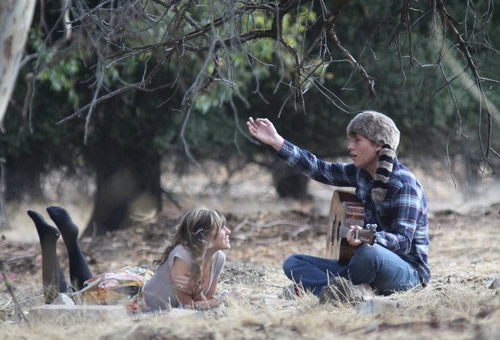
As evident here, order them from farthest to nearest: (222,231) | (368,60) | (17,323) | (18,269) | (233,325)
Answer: (368,60), (18,269), (222,231), (17,323), (233,325)

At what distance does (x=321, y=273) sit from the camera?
21.8ft

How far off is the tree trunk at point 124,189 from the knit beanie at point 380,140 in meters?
7.29

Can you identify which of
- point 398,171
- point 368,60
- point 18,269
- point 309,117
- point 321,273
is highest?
point 368,60

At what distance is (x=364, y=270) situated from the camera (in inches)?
244

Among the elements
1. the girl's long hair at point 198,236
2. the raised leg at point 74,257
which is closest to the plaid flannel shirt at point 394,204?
the girl's long hair at point 198,236

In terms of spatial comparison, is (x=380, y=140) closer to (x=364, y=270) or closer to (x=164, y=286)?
(x=364, y=270)

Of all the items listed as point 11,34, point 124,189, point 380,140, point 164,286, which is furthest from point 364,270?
point 124,189

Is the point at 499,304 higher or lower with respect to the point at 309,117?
lower

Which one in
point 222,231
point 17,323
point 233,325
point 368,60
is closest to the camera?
point 233,325

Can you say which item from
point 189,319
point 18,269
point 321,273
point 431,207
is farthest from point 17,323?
point 431,207

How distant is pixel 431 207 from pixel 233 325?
13.7m

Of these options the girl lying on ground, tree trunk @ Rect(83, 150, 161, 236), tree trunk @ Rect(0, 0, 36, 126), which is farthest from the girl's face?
tree trunk @ Rect(83, 150, 161, 236)

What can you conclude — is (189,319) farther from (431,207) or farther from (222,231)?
(431,207)

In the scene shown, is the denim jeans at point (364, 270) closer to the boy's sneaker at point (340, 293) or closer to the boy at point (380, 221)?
the boy at point (380, 221)
